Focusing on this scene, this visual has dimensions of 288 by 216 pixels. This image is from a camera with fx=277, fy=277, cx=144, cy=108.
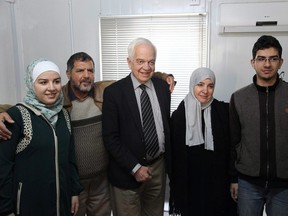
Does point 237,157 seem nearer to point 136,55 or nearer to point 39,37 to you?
point 136,55

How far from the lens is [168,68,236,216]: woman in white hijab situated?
183 cm

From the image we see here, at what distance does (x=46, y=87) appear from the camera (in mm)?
1479

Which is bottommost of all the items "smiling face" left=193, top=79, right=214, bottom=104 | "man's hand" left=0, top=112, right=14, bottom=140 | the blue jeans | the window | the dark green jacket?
the blue jeans

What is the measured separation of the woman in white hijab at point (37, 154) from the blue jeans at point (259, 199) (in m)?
1.09

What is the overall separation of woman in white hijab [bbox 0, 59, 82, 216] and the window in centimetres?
124

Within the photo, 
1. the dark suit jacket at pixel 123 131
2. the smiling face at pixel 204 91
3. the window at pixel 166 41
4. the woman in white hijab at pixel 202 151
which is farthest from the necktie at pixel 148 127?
the window at pixel 166 41

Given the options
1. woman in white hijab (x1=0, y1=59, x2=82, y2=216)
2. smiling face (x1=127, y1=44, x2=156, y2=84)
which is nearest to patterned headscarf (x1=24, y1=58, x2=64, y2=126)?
woman in white hijab (x1=0, y1=59, x2=82, y2=216)

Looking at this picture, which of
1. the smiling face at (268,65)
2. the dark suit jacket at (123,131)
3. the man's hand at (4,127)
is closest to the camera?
the man's hand at (4,127)

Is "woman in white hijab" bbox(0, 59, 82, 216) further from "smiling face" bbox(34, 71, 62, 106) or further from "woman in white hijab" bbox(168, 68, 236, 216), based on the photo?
"woman in white hijab" bbox(168, 68, 236, 216)

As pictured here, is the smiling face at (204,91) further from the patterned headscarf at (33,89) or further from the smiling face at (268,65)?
the patterned headscarf at (33,89)

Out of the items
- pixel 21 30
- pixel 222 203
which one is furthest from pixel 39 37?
pixel 222 203

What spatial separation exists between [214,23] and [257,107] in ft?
3.55

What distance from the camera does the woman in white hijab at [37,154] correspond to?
4.54 feet

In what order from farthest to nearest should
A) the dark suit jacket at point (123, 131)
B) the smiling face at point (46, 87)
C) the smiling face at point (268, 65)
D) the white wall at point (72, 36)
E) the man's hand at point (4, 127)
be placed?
the white wall at point (72, 36)
the dark suit jacket at point (123, 131)
the smiling face at point (268, 65)
the smiling face at point (46, 87)
the man's hand at point (4, 127)
